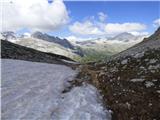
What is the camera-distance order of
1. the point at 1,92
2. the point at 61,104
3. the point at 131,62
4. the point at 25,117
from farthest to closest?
the point at 131,62
the point at 1,92
the point at 61,104
the point at 25,117

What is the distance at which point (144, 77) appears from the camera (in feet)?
93.9

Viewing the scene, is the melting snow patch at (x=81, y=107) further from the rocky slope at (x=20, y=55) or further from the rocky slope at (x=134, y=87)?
the rocky slope at (x=20, y=55)

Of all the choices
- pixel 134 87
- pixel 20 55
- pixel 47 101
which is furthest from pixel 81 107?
pixel 20 55

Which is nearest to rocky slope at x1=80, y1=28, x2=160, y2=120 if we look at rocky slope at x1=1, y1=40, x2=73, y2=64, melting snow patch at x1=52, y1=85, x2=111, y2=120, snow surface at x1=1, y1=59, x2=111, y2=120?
melting snow patch at x1=52, y1=85, x2=111, y2=120

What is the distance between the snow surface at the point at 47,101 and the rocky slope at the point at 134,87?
4.00 feet

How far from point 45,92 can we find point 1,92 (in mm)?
3518

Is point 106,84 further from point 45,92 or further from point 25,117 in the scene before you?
point 25,117

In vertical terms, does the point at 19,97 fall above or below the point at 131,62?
below

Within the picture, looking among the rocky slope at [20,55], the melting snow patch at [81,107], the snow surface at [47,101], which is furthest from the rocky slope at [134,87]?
the rocky slope at [20,55]

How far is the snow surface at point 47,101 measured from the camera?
61.6 feet

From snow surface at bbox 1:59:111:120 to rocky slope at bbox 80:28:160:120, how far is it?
48.1 inches

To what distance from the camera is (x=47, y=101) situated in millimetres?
21672

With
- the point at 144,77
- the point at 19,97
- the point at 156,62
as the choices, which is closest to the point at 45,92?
the point at 19,97

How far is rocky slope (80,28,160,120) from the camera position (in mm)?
20438
